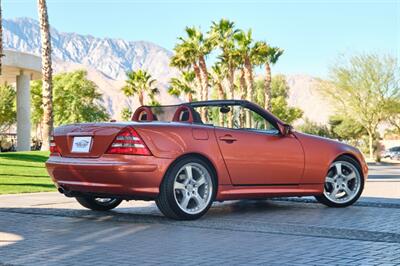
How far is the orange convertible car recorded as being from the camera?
7566mm

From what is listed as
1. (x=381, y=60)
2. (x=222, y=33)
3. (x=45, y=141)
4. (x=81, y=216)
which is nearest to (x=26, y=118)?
(x=45, y=141)

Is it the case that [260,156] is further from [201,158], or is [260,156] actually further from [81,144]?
[81,144]

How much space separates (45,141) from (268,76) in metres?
28.7

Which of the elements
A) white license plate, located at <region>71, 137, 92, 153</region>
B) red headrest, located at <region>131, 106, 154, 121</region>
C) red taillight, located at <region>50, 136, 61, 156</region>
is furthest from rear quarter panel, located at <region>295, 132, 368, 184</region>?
red taillight, located at <region>50, 136, 61, 156</region>

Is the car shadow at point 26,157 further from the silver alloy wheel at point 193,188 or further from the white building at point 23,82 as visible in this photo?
the silver alloy wheel at point 193,188

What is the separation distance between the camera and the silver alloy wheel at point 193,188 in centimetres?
781

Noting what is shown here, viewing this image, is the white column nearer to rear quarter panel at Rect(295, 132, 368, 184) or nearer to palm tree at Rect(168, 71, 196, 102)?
palm tree at Rect(168, 71, 196, 102)

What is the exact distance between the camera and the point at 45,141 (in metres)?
28.9

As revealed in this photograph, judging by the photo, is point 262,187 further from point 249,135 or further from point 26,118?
point 26,118

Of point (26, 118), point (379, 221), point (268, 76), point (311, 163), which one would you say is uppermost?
point (268, 76)

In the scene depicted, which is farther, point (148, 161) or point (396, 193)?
point (396, 193)

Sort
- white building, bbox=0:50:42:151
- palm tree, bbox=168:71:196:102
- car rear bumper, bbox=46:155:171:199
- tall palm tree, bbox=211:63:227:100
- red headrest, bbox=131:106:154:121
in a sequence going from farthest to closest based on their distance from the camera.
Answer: palm tree, bbox=168:71:196:102 < tall palm tree, bbox=211:63:227:100 < white building, bbox=0:50:42:151 < red headrest, bbox=131:106:154:121 < car rear bumper, bbox=46:155:171:199

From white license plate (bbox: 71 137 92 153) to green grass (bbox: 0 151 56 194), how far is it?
19.7ft

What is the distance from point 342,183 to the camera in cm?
959
